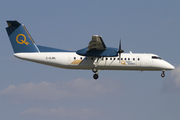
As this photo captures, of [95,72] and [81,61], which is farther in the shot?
[95,72]

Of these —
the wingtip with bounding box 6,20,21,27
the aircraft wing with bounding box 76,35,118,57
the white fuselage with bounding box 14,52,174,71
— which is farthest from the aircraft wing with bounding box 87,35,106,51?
the wingtip with bounding box 6,20,21,27

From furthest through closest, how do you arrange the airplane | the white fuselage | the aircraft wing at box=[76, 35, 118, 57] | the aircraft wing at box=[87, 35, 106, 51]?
the white fuselage
the airplane
the aircraft wing at box=[76, 35, 118, 57]
the aircraft wing at box=[87, 35, 106, 51]

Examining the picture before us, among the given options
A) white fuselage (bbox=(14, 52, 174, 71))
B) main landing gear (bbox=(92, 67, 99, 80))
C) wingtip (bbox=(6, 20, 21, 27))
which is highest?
wingtip (bbox=(6, 20, 21, 27))

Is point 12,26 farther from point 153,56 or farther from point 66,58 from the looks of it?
point 153,56

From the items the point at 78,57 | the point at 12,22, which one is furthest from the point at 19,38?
the point at 78,57

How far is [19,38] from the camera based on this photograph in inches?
1877

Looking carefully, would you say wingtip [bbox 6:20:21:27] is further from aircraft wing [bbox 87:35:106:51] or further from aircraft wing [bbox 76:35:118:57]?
aircraft wing [bbox 87:35:106:51]

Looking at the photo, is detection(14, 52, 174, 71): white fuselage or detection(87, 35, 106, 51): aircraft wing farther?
detection(14, 52, 174, 71): white fuselage

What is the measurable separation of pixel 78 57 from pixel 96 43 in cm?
311

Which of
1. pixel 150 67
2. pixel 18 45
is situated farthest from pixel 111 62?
pixel 18 45

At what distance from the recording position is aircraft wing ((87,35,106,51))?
43969 mm

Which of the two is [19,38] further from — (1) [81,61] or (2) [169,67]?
(2) [169,67]

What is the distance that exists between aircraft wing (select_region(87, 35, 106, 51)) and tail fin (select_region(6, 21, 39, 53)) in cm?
613

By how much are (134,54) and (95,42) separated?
5583mm
